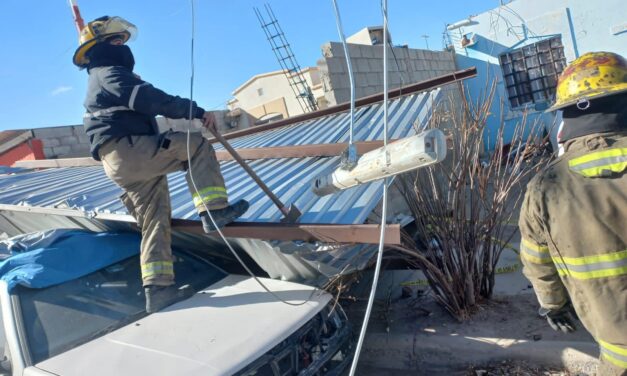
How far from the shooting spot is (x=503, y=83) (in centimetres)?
1194

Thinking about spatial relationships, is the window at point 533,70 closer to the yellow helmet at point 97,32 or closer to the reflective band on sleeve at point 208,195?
the reflective band on sleeve at point 208,195

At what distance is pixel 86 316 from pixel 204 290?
0.84 meters

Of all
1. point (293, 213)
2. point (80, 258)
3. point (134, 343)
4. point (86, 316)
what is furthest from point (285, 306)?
point (80, 258)

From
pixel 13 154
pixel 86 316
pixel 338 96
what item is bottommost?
pixel 86 316

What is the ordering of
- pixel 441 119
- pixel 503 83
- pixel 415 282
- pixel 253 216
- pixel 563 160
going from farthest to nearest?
pixel 503 83, pixel 415 282, pixel 441 119, pixel 253 216, pixel 563 160

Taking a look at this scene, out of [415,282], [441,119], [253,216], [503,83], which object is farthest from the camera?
[503,83]

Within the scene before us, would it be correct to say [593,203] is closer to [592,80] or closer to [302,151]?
[592,80]

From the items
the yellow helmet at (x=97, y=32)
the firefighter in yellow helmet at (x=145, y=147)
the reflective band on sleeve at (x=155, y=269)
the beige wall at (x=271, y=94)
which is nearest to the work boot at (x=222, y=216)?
the firefighter in yellow helmet at (x=145, y=147)

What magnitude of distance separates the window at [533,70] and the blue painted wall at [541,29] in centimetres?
18

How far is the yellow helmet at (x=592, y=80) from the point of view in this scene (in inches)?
78.4

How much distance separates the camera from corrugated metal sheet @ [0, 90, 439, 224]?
334 centimetres

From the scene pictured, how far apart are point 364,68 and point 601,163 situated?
8655 millimetres

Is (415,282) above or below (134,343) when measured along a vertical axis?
below

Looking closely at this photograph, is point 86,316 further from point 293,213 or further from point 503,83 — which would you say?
point 503,83
